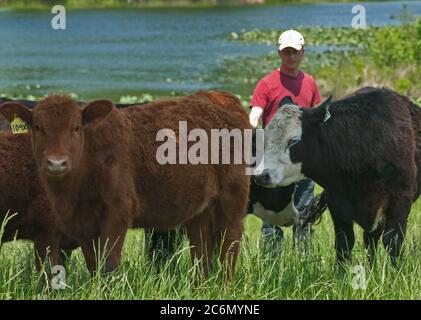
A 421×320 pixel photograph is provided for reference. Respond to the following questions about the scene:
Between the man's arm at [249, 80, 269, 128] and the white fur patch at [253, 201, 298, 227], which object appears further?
the white fur patch at [253, 201, 298, 227]

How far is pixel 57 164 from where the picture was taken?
6.27 m

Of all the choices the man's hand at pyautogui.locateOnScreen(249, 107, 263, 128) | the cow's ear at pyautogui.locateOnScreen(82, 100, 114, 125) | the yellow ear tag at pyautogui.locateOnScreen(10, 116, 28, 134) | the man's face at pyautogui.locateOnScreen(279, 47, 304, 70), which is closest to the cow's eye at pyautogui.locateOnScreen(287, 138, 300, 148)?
the man's hand at pyautogui.locateOnScreen(249, 107, 263, 128)

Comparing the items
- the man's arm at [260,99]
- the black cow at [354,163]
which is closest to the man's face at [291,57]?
the man's arm at [260,99]

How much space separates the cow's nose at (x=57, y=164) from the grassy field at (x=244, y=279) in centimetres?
76

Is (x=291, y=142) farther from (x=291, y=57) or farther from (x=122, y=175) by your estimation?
(x=122, y=175)

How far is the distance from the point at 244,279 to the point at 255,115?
1.47 m

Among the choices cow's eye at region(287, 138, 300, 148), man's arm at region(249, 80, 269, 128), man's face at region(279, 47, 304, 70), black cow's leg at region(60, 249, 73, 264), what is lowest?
black cow's leg at region(60, 249, 73, 264)

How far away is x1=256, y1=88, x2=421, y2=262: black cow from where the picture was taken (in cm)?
748

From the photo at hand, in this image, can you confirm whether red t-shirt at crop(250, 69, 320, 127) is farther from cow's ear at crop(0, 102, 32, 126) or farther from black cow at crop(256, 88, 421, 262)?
cow's ear at crop(0, 102, 32, 126)

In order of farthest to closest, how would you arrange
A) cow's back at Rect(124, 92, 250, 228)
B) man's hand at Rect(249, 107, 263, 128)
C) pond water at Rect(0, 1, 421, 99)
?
pond water at Rect(0, 1, 421, 99) < man's hand at Rect(249, 107, 263, 128) < cow's back at Rect(124, 92, 250, 228)

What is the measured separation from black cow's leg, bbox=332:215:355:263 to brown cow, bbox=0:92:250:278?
0.73 m

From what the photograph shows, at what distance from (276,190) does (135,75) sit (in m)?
29.3

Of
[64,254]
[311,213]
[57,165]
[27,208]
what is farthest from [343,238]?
[57,165]
